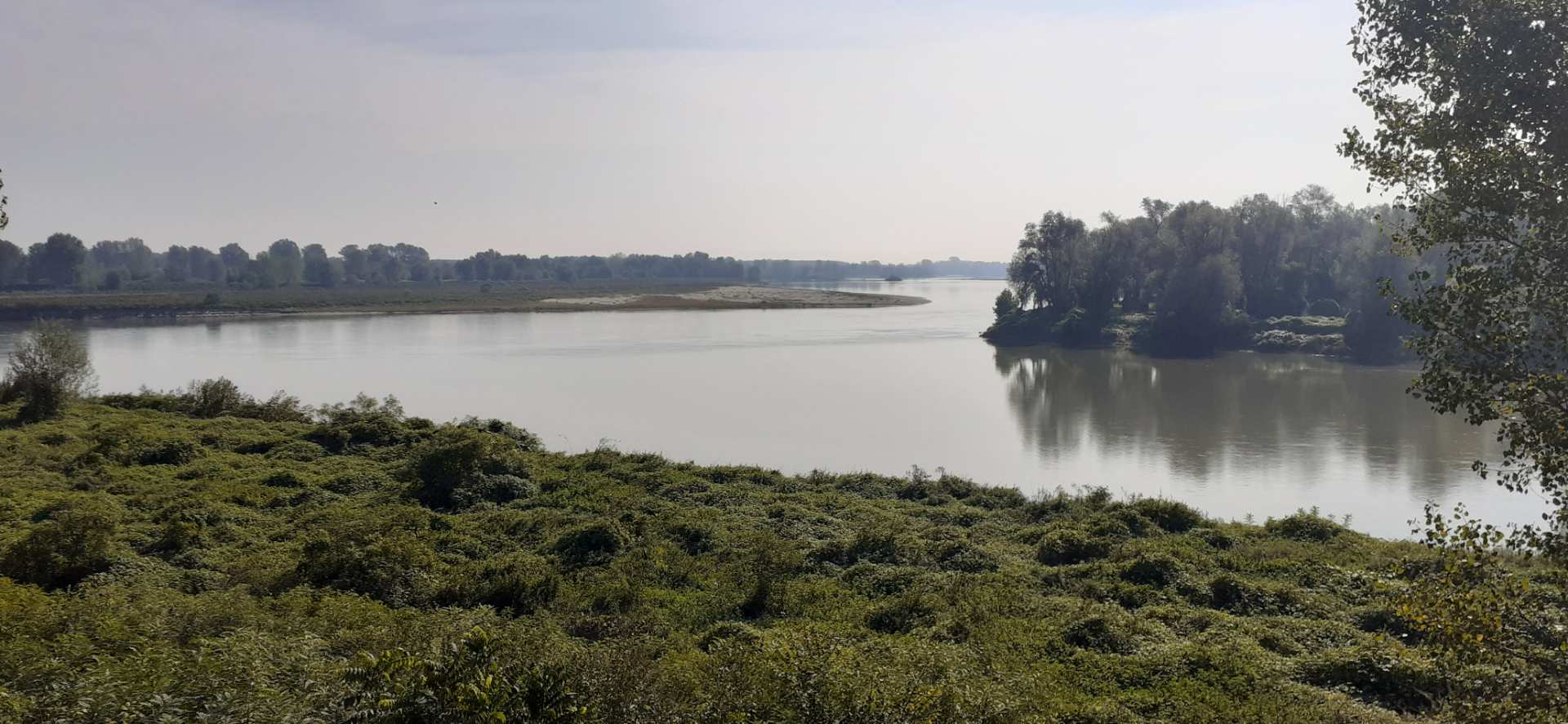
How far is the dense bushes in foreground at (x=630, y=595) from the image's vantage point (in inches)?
276

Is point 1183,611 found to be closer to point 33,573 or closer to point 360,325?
point 33,573

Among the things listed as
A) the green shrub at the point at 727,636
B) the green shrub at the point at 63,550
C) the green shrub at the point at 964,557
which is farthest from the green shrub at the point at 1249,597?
the green shrub at the point at 63,550

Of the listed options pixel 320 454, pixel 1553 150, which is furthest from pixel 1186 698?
pixel 320 454

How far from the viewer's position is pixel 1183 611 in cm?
1262

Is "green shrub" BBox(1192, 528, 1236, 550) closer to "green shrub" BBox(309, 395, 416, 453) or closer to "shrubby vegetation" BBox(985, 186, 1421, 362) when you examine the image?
"green shrub" BBox(309, 395, 416, 453)

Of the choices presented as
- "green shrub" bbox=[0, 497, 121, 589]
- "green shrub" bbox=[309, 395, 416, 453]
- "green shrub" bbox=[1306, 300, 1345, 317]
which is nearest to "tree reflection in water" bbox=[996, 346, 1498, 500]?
"green shrub" bbox=[309, 395, 416, 453]

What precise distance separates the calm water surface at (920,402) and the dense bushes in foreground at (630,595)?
8.07 metres

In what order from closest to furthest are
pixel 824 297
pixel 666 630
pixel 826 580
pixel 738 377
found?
pixel 666 630
pixel 826 580
pixel 738 377
pixel 824 297

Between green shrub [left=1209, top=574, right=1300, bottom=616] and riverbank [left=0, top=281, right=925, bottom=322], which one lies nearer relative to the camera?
green shrub [left=1209, top=574, right=1300, bottom=616]

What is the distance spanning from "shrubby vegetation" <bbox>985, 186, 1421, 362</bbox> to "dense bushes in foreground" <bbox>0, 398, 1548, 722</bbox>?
175 ft

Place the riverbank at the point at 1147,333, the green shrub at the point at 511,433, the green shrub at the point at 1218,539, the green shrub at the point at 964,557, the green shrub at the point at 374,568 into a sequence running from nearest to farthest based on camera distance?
the green shrub at the point at 374,568
the green shrub at the point at 964,557
the green shrub at the point at 1218,539
the green shrub at the point at 511,433
the riverbank at the point at 1147,333

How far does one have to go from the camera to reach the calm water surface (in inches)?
1079

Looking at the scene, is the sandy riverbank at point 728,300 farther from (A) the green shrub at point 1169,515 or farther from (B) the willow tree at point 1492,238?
(B) the willow tree at point 1492,238

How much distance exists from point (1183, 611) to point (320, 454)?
19755 millimetres
